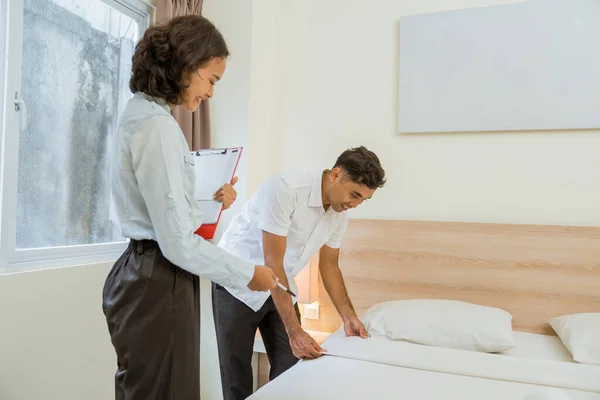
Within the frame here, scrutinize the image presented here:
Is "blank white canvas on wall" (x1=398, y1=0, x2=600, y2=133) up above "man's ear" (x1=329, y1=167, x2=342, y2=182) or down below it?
above

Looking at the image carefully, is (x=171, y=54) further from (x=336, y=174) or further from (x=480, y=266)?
(x=480, y=266)

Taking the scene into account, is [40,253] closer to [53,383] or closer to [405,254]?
[53,383]

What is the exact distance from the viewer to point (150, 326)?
98cm

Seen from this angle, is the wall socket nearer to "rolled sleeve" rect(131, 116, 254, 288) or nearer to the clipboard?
the clipboard

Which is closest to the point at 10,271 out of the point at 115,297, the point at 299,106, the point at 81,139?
the point at 81,139

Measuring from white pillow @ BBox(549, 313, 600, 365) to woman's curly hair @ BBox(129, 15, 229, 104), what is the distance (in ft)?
5.34

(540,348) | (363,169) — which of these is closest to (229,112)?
(363,169)

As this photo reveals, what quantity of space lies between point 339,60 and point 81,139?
56.9 inches

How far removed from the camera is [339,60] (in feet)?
8.75

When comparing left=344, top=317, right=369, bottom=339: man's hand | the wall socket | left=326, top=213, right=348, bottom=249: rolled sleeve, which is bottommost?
the wall socket

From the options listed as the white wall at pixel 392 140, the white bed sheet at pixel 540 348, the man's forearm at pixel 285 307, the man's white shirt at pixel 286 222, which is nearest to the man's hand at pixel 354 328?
the man's white shirt at pixel 286 222

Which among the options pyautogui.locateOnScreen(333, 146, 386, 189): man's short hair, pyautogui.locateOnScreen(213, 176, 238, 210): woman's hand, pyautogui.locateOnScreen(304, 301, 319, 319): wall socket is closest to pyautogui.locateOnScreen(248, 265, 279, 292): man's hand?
pyautogui.locateOnScreen(213, 176, 238, 210): woman's hand

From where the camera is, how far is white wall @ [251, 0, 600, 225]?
2236mm

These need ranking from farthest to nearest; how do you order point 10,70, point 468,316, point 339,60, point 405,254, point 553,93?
point 339,60 → point 405,254 → point 553,93 → point 468,316 → point 10,70
